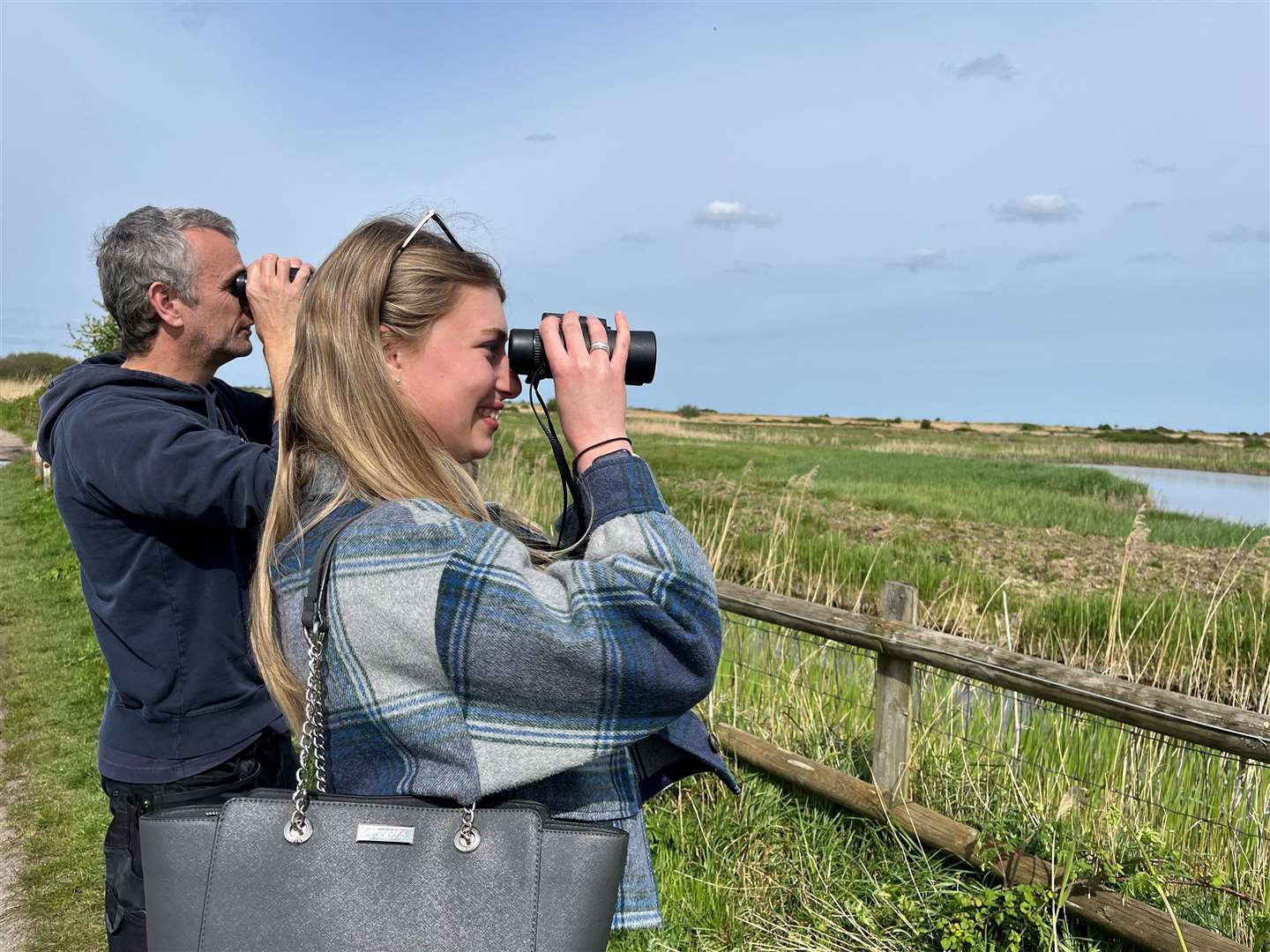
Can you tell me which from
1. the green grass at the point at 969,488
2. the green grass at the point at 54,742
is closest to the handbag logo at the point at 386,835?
the green grass at the point at 54,742

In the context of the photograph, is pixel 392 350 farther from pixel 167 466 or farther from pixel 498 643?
pixel 167 466

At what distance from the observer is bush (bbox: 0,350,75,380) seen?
99.5 ft

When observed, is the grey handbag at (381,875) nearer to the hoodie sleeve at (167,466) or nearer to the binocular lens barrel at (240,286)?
Result: the hoodie sleeve at (167,466)

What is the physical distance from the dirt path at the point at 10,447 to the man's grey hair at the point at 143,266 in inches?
749

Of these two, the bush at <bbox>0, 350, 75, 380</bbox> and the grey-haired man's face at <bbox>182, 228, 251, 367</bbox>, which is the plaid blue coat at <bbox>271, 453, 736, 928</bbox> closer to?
the grey-haired man's face at <bbox>182, 228, 251, 367</bbox>

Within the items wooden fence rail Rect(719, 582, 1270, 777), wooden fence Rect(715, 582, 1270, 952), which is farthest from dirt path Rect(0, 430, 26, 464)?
wooden fence rail Rect(719, 582, 1270, 777)

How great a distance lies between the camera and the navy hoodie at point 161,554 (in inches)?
70.4

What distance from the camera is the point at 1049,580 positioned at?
10.5m

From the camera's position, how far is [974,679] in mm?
3348

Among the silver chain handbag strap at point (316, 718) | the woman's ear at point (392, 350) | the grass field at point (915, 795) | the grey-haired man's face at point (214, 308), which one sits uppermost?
the grey-haired man's face at point (214, 308)

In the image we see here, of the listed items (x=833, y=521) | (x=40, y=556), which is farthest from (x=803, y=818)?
(x=833, y=521)

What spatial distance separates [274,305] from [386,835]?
4.02ft

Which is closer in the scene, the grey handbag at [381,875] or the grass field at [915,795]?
the grey handbag at [381,875]

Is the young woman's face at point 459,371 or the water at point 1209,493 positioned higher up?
the young woman's face at point 459,371
